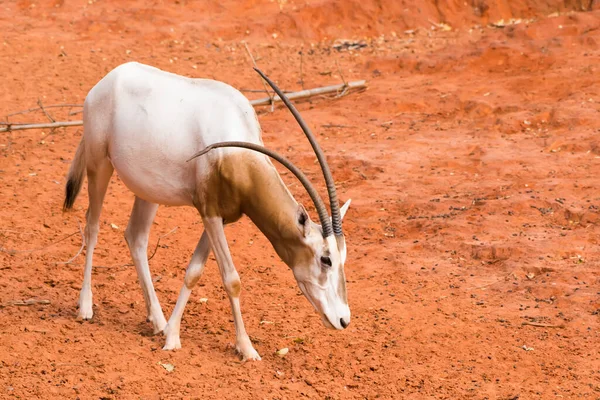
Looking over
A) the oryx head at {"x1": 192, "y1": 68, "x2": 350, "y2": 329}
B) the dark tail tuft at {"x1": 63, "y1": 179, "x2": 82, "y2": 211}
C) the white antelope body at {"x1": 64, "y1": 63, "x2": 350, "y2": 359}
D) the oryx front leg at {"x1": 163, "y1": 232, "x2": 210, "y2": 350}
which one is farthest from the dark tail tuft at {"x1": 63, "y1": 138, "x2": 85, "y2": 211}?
the oryx head at {"x1": 192, "y1": 68, "x2": 350, "y2": 329}

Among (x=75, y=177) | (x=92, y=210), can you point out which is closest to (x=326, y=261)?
(x=92, y=210)

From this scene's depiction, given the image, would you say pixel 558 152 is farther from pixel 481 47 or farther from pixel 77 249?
pixel 77 249

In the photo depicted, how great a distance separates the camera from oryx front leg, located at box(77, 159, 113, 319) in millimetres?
5885

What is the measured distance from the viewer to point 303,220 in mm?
5023

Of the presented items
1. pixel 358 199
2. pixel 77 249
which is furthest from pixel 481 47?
pixel 77 249

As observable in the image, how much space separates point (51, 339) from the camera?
547cm

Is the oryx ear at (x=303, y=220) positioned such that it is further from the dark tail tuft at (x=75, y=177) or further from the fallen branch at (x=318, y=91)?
the fallen branch at (x=318, y=91)

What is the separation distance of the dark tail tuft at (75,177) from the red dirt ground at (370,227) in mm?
695

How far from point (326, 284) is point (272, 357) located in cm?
79

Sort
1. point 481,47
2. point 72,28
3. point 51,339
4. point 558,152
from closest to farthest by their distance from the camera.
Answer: point 51,339, point 558,152, point 481,47, point 72,28

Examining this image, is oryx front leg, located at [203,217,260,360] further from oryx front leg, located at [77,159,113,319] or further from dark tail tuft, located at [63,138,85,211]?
dark tail tuft, located at [63,138,85,211]

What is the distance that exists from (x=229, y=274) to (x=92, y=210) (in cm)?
127

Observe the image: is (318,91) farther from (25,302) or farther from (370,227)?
(25,302)

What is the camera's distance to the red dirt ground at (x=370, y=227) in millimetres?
5344
